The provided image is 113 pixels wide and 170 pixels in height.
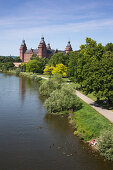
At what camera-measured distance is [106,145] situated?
50.0ft

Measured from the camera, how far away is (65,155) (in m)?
15.5

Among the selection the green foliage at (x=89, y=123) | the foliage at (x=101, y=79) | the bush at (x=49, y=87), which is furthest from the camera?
the bush at (x=49, y=87)

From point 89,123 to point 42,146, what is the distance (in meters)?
5.98

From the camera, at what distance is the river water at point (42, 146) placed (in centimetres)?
1421

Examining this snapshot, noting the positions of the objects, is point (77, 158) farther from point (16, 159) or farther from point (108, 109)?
point (108, 109)

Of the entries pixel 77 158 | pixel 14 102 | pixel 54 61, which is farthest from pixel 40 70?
pixel 77 158

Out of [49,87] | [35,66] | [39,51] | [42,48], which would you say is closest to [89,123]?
[49,87]

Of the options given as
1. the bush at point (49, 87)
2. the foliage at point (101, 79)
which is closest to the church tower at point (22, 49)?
the bush at point (49, 87)

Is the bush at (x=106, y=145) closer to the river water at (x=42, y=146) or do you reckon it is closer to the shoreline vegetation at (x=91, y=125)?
the shoreline vegetation at (x=91, y=125)

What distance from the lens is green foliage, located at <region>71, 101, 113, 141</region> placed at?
18.6 meters

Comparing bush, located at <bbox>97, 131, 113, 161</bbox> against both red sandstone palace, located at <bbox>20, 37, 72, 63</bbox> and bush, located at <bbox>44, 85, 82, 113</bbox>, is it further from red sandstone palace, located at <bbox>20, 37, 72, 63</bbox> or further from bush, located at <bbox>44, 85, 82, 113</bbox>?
red sandstone palace, located at <bbox>20, 37, 72, 63</bbox>

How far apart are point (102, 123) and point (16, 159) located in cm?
912

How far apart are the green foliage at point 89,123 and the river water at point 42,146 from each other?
2.93 ft

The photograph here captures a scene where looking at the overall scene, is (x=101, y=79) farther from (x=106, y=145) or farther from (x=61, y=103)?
→ (x=106, y=145)
